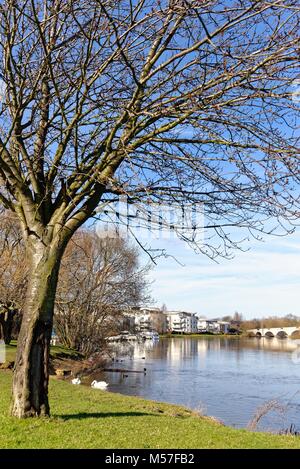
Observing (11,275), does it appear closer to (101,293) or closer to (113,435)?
(101,293)

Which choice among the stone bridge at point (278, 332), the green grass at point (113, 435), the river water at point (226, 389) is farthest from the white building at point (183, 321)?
the green grass at point (113, 435)

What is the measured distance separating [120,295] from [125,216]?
29.6m

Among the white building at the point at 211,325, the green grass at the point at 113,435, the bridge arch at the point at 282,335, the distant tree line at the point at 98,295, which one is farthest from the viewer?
the white building at the point at 211,325

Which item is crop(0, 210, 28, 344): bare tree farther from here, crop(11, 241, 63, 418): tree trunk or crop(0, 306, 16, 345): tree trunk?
crop(11, 241, 63, 418): tree trunk

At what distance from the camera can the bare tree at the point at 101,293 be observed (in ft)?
123

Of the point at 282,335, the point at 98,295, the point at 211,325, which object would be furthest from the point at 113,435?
the point at 211,325

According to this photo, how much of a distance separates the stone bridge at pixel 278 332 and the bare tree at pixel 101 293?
72.7 meters

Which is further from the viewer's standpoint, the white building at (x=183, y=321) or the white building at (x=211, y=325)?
the white building at (x=183, y=321)

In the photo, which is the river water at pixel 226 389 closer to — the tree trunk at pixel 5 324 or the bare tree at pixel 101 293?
the bare tree at pixel 101 293

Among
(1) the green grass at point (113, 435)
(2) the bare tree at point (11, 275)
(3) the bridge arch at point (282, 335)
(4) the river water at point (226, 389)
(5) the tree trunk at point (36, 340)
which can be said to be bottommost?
(4) the river water at point (226, 389)

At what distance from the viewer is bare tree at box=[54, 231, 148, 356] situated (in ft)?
123

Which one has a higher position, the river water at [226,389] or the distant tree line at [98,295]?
the distant tree line at [98,295]

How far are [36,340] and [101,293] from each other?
97.1ft

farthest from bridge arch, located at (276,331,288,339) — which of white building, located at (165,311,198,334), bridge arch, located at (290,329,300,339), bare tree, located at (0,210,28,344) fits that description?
bare tree, located at (0,210,28,344)
